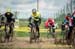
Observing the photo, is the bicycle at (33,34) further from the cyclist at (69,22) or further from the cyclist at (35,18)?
the cyclist at (69,22)

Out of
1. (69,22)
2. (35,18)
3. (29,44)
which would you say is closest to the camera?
(29,44)

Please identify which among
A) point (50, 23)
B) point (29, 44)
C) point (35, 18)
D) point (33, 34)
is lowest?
point (29, 44)

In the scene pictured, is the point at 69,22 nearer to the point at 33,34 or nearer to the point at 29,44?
the point at 33,34

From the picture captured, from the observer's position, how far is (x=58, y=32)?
21.9m

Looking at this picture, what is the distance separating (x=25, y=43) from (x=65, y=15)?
3127mm

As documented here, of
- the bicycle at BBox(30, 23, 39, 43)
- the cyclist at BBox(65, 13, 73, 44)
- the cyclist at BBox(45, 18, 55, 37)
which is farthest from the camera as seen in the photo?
the cyclist at BBox(45, 18, 55, 37)

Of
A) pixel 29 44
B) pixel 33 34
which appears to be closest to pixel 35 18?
pixel 33 34

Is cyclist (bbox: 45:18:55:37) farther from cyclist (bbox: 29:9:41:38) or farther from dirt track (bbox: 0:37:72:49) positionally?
cyclist (bbox: 29:9:41:38)

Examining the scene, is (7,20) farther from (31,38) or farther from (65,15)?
(65,15)

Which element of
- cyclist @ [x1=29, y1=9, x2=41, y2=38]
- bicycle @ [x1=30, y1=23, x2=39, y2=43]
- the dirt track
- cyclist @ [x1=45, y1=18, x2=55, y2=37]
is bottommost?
the dirt track

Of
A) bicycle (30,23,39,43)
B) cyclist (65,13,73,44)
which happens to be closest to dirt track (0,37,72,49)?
bicycle (30,23,39,43)

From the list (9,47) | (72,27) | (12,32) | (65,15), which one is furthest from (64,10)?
(9,47)

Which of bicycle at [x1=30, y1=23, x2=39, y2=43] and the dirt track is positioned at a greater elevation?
bicycle at [x1=30, y1=23, x2=39, y2=43]

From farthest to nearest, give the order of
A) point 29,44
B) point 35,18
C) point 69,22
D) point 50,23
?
1. point 50,23
2. point 69,22
3. point 35,18
4. point 29,44
